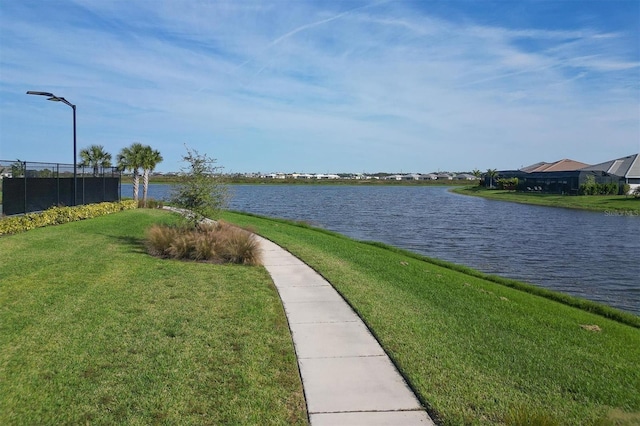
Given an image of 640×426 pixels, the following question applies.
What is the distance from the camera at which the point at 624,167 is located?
70250mm

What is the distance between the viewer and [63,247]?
14.0m

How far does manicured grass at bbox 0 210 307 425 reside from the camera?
15.6 ft

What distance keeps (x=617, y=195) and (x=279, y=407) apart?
69.0 meters

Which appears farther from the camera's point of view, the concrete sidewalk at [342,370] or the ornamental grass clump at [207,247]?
the ornamental grass clump at [207,247]

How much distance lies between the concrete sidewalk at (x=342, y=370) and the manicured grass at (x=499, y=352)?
8.1 inches

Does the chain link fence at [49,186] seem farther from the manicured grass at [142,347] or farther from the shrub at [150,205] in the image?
the manicured grass at [142,347]

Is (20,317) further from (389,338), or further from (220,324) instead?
(389,338)

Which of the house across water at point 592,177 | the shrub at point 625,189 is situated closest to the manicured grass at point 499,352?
the shrub at point 625,189

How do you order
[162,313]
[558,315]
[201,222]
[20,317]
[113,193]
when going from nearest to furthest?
[20,317], [162,313], [558,315], [201,222], [113,193]

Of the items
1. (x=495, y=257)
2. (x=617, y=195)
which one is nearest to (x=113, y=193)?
(x=495, y=257)

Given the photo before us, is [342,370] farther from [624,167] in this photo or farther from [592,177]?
[624,167]

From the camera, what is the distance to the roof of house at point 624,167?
6769 centimetres

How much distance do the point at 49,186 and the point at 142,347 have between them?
826 inches

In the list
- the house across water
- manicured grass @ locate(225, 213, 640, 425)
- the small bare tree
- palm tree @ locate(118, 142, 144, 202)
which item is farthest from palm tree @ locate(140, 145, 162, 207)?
the house across water
